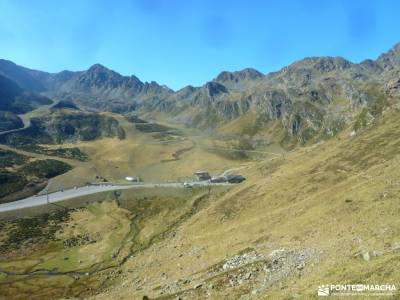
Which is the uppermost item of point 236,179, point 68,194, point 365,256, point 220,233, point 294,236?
point 68,194

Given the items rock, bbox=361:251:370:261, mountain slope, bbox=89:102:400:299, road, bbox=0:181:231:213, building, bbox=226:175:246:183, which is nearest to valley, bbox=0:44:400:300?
rock, bbox=361:251:370:261

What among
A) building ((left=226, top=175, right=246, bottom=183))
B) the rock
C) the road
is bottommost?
the rock

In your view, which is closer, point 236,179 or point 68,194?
point 236,179

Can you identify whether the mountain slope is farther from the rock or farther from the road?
the road

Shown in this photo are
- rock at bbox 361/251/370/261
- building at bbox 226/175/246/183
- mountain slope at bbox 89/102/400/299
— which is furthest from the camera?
building at bbox 226/175/246/183

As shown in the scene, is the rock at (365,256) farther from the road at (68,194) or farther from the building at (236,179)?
the road at (68,194)

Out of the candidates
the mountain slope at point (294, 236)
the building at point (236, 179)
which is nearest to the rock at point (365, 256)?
the mountain slope at point (294, 236)

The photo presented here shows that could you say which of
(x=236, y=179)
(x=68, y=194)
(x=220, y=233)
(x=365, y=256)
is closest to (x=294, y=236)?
(x=365, y=256)

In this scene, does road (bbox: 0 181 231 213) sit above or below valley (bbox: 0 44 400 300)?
above

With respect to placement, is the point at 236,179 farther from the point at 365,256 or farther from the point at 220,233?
the point at 365,256

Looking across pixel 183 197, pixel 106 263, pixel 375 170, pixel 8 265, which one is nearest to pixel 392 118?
pixel 375 170

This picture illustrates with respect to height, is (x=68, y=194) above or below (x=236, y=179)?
above

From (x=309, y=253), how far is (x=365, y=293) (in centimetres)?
2017

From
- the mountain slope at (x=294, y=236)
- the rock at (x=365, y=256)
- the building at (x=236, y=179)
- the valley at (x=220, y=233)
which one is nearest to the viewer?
the rock at (x=365, y=256)
